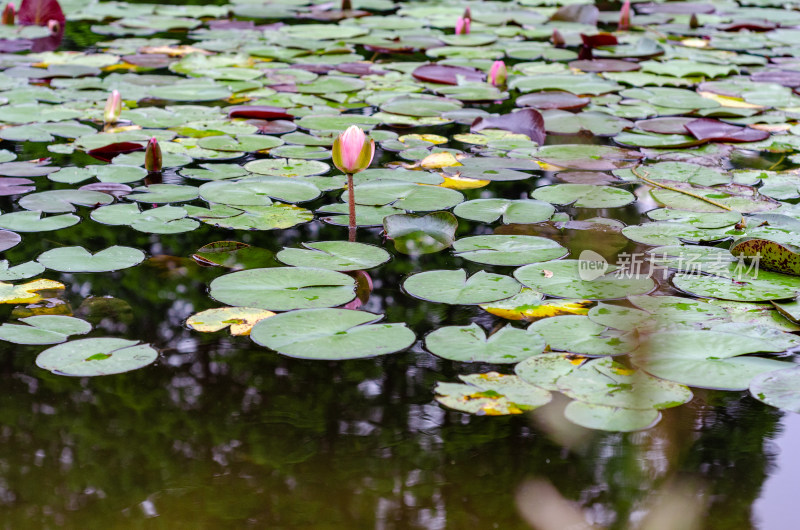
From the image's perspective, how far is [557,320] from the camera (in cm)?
199

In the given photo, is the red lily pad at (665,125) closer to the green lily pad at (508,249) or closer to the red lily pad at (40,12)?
the green lily pad at (508,249)

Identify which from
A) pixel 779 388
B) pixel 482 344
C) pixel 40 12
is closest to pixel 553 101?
pixel 482 344

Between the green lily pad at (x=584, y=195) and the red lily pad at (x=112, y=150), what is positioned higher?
the red lily pad at (x=112, y=150)

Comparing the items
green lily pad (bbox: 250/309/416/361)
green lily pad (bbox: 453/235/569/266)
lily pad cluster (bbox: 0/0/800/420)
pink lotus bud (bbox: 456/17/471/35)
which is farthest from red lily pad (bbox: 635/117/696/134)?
pink lotus bud (bbox: 456/17/471/35)

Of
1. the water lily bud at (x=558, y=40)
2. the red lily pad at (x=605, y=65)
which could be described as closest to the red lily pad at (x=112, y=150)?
the red lily pad at (x=605, y=65)

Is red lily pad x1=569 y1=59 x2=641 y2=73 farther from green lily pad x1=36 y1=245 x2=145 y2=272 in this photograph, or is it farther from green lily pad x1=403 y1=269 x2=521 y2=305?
green lily pad x1=36 y1=245 x2=145 y2=272

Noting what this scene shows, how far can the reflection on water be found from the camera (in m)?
1.43

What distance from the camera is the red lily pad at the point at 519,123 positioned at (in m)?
3.51

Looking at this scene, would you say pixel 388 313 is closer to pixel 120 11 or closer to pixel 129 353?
pixel 129 353

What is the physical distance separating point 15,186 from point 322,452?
5.99ft

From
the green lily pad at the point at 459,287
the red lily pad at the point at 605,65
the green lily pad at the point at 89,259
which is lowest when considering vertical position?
the green lily pad at the point at 459,287

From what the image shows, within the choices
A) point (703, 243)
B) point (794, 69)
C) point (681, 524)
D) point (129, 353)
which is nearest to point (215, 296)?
point (129, 353)

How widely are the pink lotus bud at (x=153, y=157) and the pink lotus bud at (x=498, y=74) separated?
189 cm

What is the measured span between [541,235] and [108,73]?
290cm
